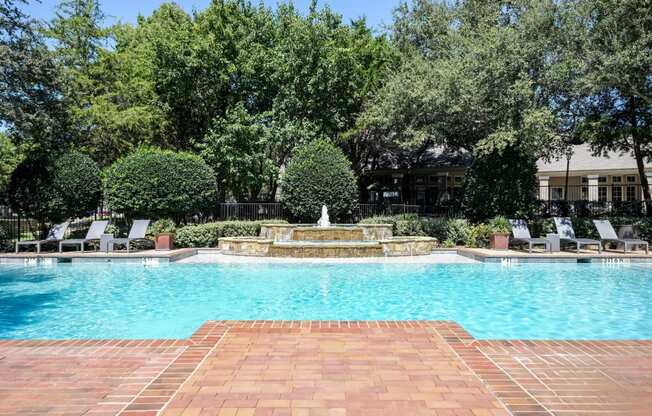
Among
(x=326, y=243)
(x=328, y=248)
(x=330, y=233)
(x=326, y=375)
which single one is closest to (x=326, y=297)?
(x=326, y=375)

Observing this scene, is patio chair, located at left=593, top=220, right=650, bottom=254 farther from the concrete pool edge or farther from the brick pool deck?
the brick pool deck

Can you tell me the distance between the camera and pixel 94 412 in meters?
3.41

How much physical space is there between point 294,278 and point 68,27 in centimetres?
2365

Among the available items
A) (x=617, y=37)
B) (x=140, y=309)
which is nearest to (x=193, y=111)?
(x=140, y=309)

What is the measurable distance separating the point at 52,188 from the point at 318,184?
10794mm

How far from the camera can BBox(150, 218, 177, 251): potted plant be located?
55.2ft

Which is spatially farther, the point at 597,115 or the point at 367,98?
the point at 367,98

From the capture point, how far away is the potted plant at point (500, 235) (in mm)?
16455

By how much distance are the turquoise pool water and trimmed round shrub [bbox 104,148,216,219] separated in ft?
14.3

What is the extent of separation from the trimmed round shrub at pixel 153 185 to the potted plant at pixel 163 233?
0.78 metres

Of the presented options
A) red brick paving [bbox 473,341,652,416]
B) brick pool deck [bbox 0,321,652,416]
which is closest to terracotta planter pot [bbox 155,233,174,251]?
brick pool deck [bbox 0,321,652,416]

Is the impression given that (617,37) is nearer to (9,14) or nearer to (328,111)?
(328,111)

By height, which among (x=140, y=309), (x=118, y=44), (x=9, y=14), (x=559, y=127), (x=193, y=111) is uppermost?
(x=118, y=44)

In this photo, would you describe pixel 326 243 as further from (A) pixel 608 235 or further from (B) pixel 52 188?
(B) pixel 52 188
